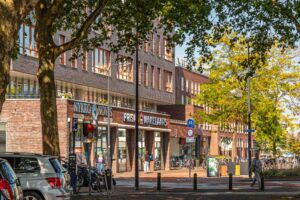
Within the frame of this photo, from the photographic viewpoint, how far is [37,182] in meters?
18.4

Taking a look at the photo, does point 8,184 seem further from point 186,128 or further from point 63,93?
point 186,128

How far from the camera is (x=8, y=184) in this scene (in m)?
12.7

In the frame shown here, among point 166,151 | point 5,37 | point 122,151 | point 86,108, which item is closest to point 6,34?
point 5,37

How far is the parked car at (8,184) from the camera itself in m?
12.3

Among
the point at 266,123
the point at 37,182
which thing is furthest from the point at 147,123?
the point at 37,182

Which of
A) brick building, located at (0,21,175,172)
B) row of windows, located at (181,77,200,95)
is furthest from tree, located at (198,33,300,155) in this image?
row of windows, located at (181,77,200,95)

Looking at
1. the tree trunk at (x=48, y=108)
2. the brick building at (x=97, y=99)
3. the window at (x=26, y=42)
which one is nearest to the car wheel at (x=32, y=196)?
the tree trunk at (x=48, y=108)

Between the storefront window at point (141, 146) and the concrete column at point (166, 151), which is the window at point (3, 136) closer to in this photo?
the storefront window at point (141, 146)

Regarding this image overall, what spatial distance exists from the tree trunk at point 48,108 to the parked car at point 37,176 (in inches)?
232

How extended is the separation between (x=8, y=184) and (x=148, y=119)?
5374cm

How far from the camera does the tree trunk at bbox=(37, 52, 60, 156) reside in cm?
2467

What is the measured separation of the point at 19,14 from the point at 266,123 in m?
46.2

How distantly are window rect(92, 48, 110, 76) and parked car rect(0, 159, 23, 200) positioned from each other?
4844 cm

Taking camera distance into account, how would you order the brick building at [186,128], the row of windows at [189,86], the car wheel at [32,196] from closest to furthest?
the car wheel at [32,196] → the brick building at [186,128] → the row of windows at [189,86]
